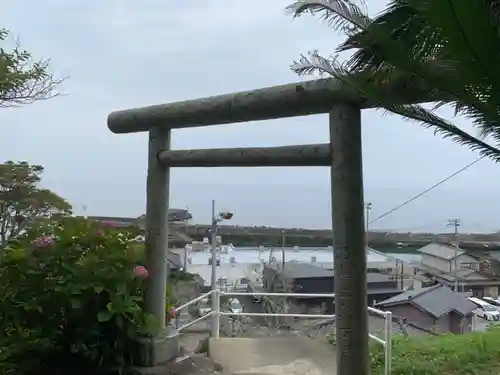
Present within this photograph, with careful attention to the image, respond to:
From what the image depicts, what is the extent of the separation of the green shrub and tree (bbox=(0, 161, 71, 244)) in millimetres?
2607

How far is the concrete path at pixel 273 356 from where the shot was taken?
3539 mm

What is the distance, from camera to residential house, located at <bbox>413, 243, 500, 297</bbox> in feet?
10.4

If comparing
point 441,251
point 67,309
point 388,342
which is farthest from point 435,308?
point 67,309

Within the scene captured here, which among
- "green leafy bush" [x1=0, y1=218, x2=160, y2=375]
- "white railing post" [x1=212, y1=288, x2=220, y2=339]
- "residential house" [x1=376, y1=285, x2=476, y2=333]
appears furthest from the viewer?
"white railing post" [x1=212, y1=288, x2=220, y2=339]

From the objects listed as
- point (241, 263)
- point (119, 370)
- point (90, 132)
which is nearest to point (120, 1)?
point (90, 132)

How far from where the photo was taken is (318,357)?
151 inches

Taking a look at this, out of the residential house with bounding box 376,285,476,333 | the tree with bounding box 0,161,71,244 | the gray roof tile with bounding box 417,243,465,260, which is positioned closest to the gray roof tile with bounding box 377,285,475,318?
the residential house with bounding box 376,285,476,333

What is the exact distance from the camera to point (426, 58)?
159 centimetres

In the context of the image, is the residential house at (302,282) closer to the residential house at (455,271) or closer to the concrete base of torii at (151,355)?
the residential house at (455,271)

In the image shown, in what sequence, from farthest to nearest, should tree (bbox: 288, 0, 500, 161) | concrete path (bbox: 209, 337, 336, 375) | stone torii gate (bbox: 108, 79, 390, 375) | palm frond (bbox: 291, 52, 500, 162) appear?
concrete path (bbox: 209, 337, 336, 375) < stone torii gate (bbox: 108, 79, 390, 375) < palm frond (bbox: 291, 52, 500, 162) < tree (bbox: 288, 0, 500, 161)

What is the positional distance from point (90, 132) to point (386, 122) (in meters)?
2.77

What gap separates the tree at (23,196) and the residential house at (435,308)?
256 cm

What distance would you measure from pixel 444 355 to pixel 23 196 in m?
3.41

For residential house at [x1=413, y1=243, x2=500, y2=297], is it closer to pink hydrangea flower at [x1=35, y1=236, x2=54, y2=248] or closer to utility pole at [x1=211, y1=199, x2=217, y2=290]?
utility pole at [x1=211, y1=199, x2=217, y2=290]
